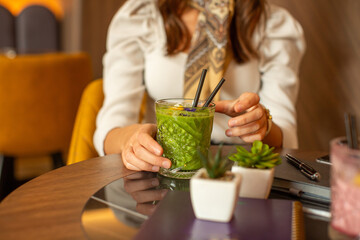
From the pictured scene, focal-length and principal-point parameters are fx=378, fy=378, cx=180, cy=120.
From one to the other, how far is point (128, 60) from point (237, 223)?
0.96 meters

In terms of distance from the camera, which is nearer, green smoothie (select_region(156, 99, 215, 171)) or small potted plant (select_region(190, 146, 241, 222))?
small potted plant (select_region(190, 146, 241, 222))

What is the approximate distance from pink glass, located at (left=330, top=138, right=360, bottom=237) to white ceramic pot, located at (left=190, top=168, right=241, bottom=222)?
130mm

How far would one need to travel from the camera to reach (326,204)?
650 millimetres

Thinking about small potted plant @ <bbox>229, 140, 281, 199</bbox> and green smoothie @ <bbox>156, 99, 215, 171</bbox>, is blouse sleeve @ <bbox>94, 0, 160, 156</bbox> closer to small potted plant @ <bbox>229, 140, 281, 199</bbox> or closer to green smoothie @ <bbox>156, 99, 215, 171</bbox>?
green smoothie @ <bbox>156, 99, 215, 171</bbox>

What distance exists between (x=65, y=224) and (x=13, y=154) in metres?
2.01

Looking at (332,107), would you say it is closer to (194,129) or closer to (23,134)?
(194,129)

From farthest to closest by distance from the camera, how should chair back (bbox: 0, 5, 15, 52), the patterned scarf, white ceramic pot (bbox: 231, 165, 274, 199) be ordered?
chair back (bbox: 0, 5, 15, 52)
the patterned scarf
white ceramic pot (bbox: 231, 165, 274, 199)

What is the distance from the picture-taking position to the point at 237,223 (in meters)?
0.53

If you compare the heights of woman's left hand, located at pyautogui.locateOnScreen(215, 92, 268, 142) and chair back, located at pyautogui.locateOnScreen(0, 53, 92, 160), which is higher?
woman's left hand, located at pyautogui.locateOnScreen(215, 92, 268, 142)

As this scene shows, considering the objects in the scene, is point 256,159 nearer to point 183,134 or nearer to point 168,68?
point 183,134

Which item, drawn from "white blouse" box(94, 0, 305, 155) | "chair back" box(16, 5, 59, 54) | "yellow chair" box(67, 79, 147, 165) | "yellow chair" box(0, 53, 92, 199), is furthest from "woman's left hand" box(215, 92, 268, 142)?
"chair back" box(16, 5, 59, 54)

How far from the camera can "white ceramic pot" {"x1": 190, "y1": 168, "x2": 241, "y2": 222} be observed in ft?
1.70

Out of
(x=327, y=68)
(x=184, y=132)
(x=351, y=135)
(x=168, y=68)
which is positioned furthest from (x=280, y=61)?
(x=351, y=135)

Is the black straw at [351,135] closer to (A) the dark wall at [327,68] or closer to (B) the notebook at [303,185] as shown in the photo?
(B) the notebook at [303,185]
